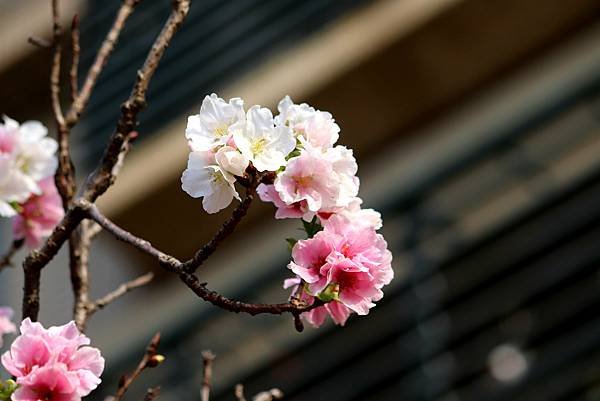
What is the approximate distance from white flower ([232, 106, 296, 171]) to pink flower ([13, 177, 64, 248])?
598mm

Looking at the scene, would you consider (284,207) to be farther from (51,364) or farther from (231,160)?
(51,364)

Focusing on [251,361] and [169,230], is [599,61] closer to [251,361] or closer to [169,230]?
[251,361]

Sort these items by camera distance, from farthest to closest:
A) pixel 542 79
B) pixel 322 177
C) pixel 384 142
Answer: pixel 384 142 → pixel 542 79 → pixel 322 177

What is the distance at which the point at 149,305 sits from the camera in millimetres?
4395

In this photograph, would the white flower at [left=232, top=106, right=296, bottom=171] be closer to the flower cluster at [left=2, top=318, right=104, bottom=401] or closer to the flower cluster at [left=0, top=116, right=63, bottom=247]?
the flower cluster at [left=2, top=318, right=104, bottom=401]

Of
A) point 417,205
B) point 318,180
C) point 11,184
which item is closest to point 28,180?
point 11,184

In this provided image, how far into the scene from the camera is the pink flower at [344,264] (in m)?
1.07

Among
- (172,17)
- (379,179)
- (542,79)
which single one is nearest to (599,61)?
(542,79)

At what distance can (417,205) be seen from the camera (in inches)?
137

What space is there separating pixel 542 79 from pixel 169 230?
5.94 feet

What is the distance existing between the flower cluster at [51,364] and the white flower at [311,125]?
32 cm

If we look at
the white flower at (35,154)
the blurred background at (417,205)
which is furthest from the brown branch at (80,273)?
the blurred background at (417,205)

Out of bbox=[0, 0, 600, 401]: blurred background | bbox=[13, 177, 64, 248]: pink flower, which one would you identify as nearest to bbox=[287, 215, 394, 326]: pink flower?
bbox=[13, 177, 64, 248]: pink flower

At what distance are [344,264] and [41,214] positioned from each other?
704 millimetres
